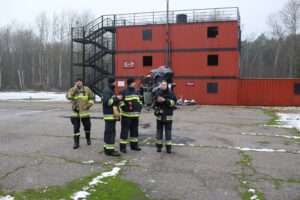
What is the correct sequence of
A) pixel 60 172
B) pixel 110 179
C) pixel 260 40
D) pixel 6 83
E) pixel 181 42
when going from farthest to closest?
pixel 260 40, pixel 6 83, pixel 181 42, pixel 60 172, pixel 110 179

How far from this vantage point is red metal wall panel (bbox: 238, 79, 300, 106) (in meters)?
28.7

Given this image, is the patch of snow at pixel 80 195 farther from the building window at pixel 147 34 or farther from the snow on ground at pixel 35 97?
the snow on ground at pixel 35 97

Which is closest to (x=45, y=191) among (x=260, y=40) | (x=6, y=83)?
(x=6, y=83)

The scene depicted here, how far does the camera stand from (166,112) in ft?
28.7

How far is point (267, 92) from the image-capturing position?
29.2 m

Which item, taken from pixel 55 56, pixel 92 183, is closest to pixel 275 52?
pixel 55 56

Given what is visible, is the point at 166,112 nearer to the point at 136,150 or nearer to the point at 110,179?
the point at 136,150

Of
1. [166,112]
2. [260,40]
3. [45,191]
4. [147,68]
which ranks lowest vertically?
[45,191]

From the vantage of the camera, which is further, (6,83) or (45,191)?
(6,83)

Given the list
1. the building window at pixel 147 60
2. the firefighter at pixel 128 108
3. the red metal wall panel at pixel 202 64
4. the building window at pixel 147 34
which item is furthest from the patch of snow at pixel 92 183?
the building window at pixel 147 34

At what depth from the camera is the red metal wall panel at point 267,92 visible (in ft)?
94.2

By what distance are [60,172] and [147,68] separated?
24.7m

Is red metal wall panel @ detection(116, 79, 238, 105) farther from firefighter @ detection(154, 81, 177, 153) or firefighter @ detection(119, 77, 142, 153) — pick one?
firefighter @ detection(119, 77, 142, 153)

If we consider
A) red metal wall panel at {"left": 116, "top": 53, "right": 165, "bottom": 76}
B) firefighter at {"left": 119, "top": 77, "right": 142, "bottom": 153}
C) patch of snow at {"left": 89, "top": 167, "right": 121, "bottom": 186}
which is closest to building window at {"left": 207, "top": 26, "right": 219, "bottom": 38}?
red metal wall panel at {"left": 116, "top": 53, "right": 165, "bottom": 76}
